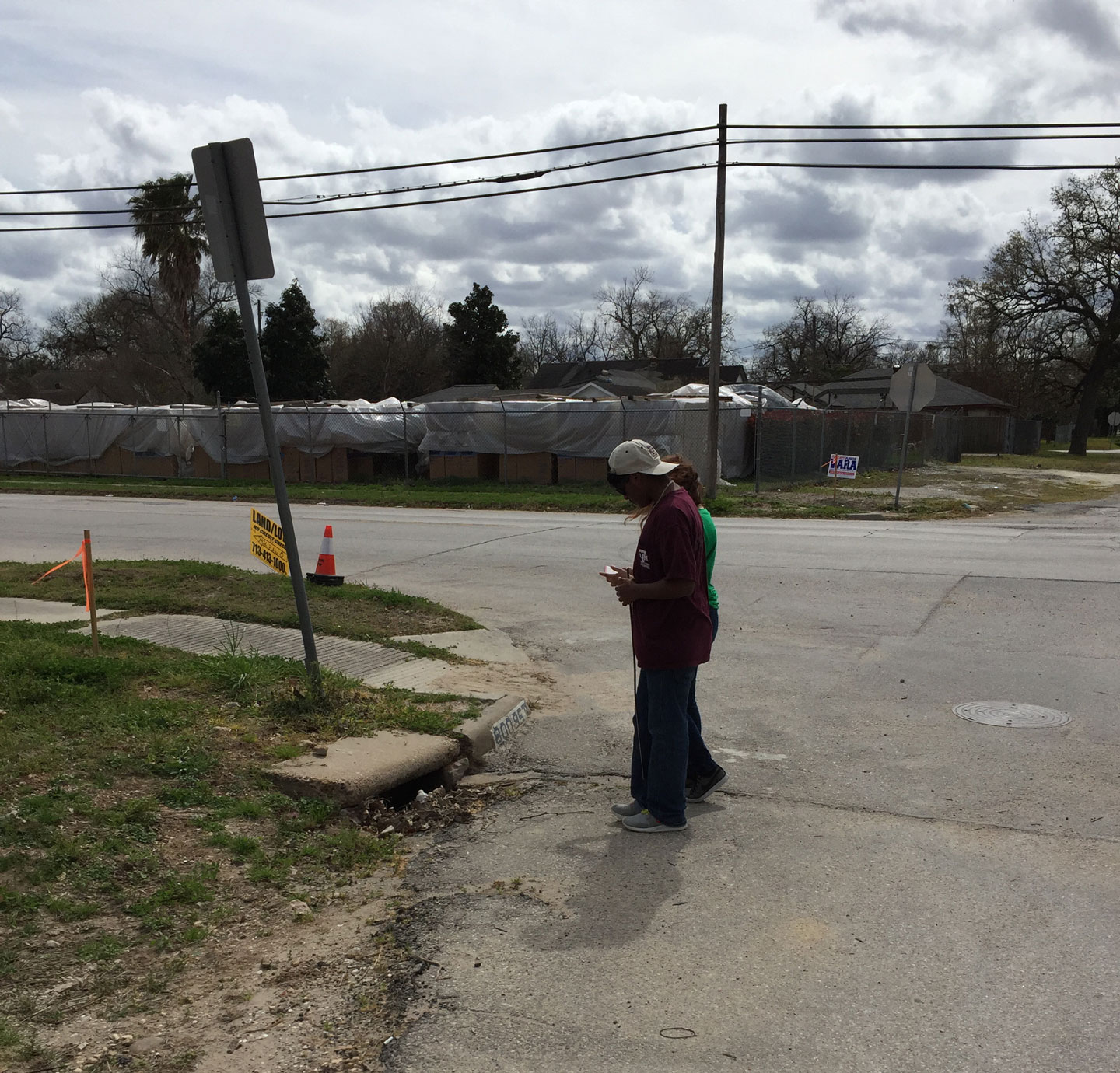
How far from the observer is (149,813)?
4.37 metres

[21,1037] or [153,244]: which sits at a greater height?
[153,244]

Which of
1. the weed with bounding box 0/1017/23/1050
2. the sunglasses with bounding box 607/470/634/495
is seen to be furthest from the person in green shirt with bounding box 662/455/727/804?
the weed with bounding box 0/1017/23/1050

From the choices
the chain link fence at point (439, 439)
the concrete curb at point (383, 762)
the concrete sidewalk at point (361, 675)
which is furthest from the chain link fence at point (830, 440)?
the concrete curb at point (383, 762)

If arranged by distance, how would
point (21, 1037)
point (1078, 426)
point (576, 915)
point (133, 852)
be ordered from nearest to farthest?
point (21, 1037) < point (576, 915) < point (133, 852) < point (1078, 426)

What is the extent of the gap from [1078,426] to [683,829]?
5383cm

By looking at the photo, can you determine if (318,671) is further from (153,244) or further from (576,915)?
(153,244)

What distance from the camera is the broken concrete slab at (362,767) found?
482cm

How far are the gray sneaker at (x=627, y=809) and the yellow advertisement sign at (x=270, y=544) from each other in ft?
8.81

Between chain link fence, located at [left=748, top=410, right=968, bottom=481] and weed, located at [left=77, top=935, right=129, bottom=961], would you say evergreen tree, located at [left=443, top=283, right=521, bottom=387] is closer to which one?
chain link fence, located at [left=748, top=410, right=968, bottom=481]

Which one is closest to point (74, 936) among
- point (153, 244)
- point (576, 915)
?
point (576, 915)

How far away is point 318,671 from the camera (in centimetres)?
602

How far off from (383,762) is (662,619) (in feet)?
5.45

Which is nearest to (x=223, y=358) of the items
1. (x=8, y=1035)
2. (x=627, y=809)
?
(x=627, y=809)

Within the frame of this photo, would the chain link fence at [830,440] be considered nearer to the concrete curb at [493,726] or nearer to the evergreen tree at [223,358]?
the concrete curb at [493,726]
